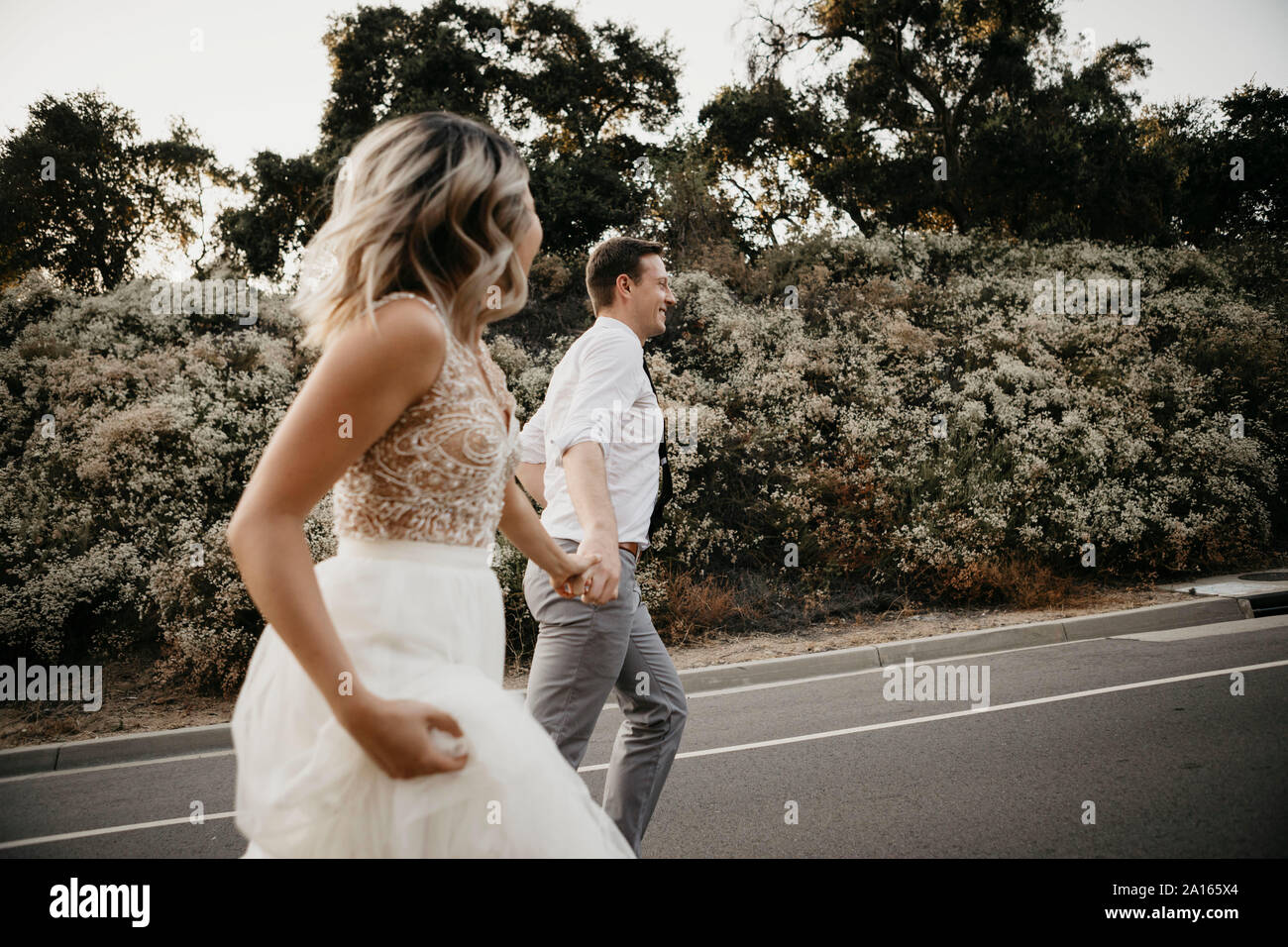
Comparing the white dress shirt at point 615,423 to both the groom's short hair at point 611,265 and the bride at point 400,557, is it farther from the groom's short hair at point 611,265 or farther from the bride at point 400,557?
the bride at point 400,557

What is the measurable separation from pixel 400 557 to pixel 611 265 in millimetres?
2319

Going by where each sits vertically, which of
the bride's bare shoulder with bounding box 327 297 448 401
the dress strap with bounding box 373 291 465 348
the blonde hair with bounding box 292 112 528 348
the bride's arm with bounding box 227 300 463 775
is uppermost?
the blonde hair with bounding box 292 112 528 348

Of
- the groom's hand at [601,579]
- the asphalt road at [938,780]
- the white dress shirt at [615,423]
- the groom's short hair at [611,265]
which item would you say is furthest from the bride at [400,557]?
the asphalt road at [938,780]

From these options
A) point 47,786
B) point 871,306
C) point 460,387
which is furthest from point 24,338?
point 460,387

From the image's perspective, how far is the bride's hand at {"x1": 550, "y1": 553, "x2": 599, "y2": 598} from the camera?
2.16 metres

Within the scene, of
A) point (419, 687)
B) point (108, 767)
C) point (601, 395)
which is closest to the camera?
point (419, 687)

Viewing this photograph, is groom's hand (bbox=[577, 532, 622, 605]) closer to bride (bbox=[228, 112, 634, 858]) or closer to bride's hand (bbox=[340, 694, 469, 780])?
bride (bbox=[228, 112, 634, 858])

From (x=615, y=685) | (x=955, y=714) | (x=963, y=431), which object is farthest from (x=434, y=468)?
(x=963, y=431)

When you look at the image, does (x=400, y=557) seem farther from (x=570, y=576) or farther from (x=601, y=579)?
(x=601, y=579)

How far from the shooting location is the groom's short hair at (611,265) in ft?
11.7

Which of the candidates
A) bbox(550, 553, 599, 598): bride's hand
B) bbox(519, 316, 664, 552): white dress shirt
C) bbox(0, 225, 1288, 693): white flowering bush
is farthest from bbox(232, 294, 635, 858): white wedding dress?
bbox(0, 225, 1288, 693): white flowering bush

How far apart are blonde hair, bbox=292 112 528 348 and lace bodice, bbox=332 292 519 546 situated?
0.23ft

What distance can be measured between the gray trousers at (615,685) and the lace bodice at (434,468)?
1413 mm

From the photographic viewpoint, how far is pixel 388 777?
1322 millimetres
